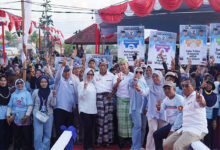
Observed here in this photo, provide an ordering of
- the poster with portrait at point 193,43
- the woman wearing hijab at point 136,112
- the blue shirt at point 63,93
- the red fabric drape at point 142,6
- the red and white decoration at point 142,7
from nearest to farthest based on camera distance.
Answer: the woman wearing hijab at point 136,112 → the blue shirt at point 63,93 → the poster with portrait at point 193,43 → the red and white decoration at point 142,7 → the red fabric drape at point 142,6

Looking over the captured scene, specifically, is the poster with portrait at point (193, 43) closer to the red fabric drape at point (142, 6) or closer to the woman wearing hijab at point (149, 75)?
the woman wearing hijab at point (149, 75)

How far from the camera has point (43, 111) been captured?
5465 mm

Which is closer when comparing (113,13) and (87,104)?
(87,104)

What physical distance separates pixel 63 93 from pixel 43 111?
552 millimetres

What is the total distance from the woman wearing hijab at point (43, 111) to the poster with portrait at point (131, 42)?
233 cm

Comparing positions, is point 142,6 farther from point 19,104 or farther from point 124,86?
point 19,104

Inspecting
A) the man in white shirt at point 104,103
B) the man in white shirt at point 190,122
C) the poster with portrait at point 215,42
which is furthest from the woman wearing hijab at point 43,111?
the poster with portrait at point 215,42

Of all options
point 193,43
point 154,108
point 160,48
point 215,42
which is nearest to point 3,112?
point 154,108

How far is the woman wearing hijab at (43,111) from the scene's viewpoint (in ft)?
17.8

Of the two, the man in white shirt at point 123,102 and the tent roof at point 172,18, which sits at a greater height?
the tent roof at point 172,18

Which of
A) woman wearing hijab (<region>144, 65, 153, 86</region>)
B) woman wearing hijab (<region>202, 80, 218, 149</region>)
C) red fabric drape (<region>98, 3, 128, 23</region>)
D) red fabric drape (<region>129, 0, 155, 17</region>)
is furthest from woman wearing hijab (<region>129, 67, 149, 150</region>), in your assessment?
red fabric drape (<region>98, 3, 128, 23</region>)

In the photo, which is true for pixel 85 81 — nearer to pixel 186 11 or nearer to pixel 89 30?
pixel 186 11

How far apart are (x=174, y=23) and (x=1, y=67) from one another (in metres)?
7.02

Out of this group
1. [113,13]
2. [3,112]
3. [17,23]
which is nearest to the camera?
[3,112]
